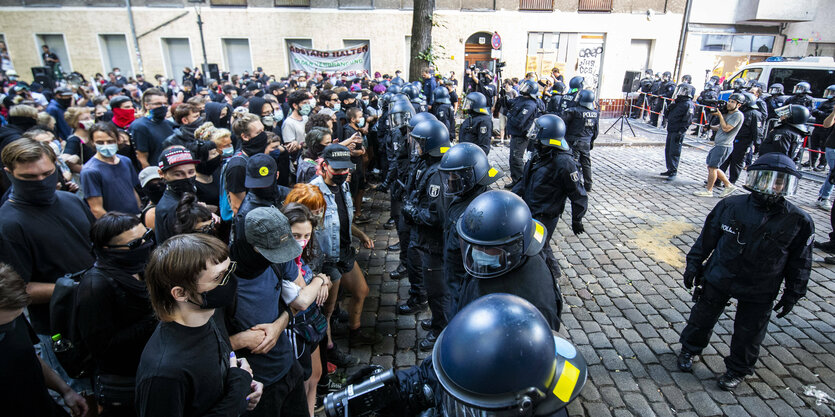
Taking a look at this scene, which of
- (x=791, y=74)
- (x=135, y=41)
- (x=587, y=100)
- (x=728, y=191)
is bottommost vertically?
(x=728, y=191)

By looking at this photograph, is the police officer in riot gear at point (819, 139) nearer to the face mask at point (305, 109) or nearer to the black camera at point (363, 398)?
the face mask at point (305, 109)

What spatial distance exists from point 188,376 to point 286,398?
1.03 m

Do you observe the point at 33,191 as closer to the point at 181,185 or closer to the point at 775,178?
the point at 181,185

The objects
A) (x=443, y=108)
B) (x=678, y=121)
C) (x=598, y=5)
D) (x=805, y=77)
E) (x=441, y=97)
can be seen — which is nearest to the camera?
(x=678, y=121)

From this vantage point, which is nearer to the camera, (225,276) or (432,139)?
(225,276)

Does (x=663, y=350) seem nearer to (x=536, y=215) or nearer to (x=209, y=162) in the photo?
(x=536, y=215)

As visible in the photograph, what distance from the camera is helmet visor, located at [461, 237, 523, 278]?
97.2 inches

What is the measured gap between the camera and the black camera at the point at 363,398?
1.87 m

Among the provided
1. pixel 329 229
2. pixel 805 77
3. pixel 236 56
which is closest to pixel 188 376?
pixel 329 229

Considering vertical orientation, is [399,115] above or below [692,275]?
above

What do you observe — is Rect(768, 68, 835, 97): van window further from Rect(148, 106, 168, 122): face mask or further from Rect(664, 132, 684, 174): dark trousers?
Rect(148, 106, 168, 122): face mask

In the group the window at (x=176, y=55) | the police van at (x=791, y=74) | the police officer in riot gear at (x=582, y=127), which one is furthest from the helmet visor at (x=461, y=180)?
the window at (x=176, y=55)

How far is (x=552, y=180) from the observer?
4.99 metres

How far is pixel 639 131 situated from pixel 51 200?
55.4 ft
